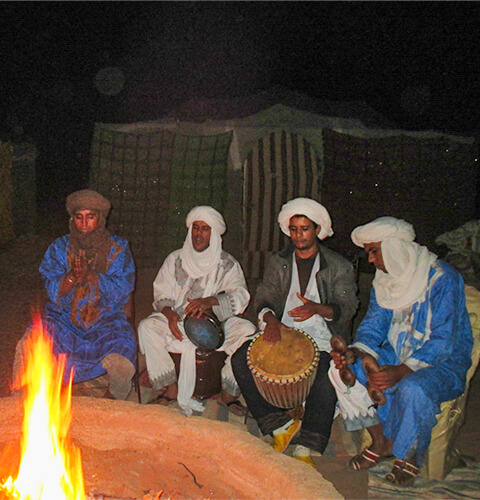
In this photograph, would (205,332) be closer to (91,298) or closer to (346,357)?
(91,298)

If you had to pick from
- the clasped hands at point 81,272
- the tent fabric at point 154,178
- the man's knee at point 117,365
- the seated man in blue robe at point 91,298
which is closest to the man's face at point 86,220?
the seated man in blue robe at point 91,298

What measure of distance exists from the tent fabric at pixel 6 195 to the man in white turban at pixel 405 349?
8.57 meters

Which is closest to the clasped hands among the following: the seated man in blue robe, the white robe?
the seated man in blue robe

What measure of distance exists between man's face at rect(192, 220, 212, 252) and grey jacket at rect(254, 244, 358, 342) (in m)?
0.60

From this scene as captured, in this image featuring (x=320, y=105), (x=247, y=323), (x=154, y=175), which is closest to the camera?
(x=247, y=323)

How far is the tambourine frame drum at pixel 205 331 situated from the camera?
4324 mm

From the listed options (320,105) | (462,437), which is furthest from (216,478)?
(320,105)

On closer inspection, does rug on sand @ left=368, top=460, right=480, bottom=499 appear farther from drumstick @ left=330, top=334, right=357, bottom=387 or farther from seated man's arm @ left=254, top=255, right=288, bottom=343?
seated man's arm @ left=254, top=255, right=288, bottom=343

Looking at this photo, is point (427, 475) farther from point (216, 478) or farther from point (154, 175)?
point (154, 175)

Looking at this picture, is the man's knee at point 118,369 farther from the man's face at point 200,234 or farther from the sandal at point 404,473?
the sandal at point 404,473

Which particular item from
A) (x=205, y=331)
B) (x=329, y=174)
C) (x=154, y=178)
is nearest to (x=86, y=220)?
(x=205, y=331)

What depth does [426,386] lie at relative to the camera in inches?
134

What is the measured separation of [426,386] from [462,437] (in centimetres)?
112

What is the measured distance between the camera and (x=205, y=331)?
14.2 feet
